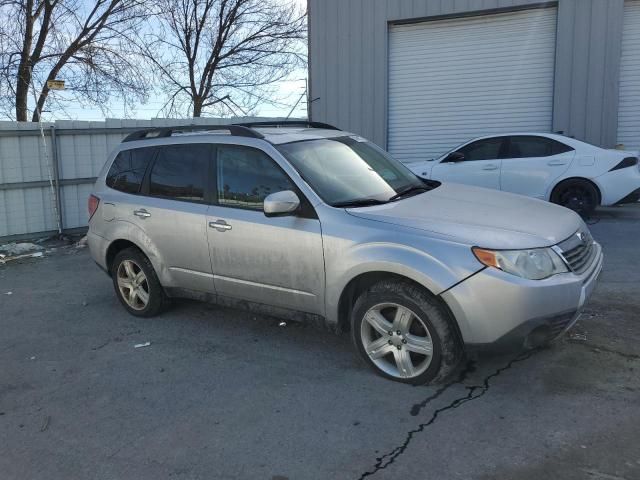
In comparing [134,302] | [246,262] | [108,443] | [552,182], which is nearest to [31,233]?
[134,302]

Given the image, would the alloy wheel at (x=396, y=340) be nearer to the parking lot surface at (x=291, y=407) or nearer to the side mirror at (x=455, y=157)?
the parking lot surface at (x=291, y=407)

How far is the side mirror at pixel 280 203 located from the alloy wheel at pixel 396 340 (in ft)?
3.00

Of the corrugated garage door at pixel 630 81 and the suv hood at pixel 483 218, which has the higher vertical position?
the corrugated garage door at pixel 630 81

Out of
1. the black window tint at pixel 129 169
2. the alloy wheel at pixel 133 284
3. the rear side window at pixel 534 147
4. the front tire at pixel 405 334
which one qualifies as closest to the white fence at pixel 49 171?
the black window tint at pixel 129 169

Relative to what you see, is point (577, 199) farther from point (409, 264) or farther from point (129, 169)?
point (129, 169)

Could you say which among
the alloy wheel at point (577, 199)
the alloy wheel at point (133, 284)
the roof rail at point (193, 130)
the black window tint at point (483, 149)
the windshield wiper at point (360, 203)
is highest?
the roof rail at point (193, 130)

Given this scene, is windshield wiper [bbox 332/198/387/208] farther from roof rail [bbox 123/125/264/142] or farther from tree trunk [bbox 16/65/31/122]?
tree trunk [bbox 16/65/31/122]

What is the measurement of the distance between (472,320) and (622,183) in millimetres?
6930

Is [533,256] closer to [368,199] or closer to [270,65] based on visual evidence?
[368,199]

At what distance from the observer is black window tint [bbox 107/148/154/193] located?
562cm

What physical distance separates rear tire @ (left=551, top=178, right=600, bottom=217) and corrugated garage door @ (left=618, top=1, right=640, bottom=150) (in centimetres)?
346

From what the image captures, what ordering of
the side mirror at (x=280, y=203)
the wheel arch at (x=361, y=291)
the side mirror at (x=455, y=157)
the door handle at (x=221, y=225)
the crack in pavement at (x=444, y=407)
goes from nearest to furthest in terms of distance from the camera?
the crack in pavement at (x=444, y=407) < the wheel arch at (x=361, y=291) < the side mirror at (x=280, y=203) < the door handle at (x=221, y=225) < the side mirror at (x=455, y=157)

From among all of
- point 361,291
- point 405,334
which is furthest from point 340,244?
point 405,334

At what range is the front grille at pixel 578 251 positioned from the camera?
3875mm
